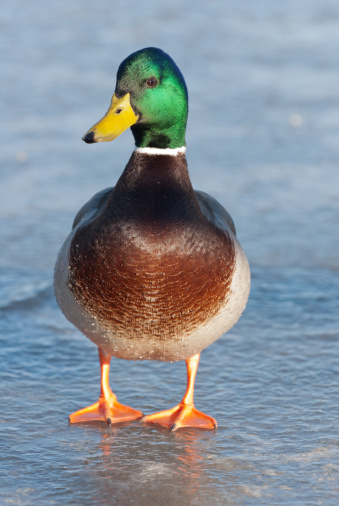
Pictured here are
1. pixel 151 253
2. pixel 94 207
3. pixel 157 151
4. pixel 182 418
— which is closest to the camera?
pixel 151 253

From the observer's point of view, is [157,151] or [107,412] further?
[107,412]

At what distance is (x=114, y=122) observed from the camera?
3.35 m

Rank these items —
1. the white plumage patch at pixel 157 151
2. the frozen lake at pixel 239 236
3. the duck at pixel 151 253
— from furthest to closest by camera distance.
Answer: the white plumage patch at pixel 157 151, the duck at pixel 151 253, the frozen lake at pixel 239 236

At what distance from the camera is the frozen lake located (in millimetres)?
3256

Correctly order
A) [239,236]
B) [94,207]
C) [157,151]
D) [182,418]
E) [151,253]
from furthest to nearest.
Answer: [239,236], [94,207], [182,418], [157,151], [151,253]

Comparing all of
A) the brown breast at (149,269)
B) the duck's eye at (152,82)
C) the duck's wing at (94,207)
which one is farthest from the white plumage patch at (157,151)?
the duck's wing at (94,207)

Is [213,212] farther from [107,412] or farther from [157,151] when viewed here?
[107,412]

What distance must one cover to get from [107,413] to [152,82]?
1.33 meters

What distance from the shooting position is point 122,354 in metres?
3.68

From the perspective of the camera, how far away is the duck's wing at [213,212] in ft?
12.4

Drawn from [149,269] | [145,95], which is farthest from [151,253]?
[145,95]

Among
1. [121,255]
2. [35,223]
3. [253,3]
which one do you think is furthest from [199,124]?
[121,255]

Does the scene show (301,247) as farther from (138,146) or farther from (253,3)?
(253,3)

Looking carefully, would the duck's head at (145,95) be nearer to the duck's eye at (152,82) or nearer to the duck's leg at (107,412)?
the duck's eye at (152,82)
